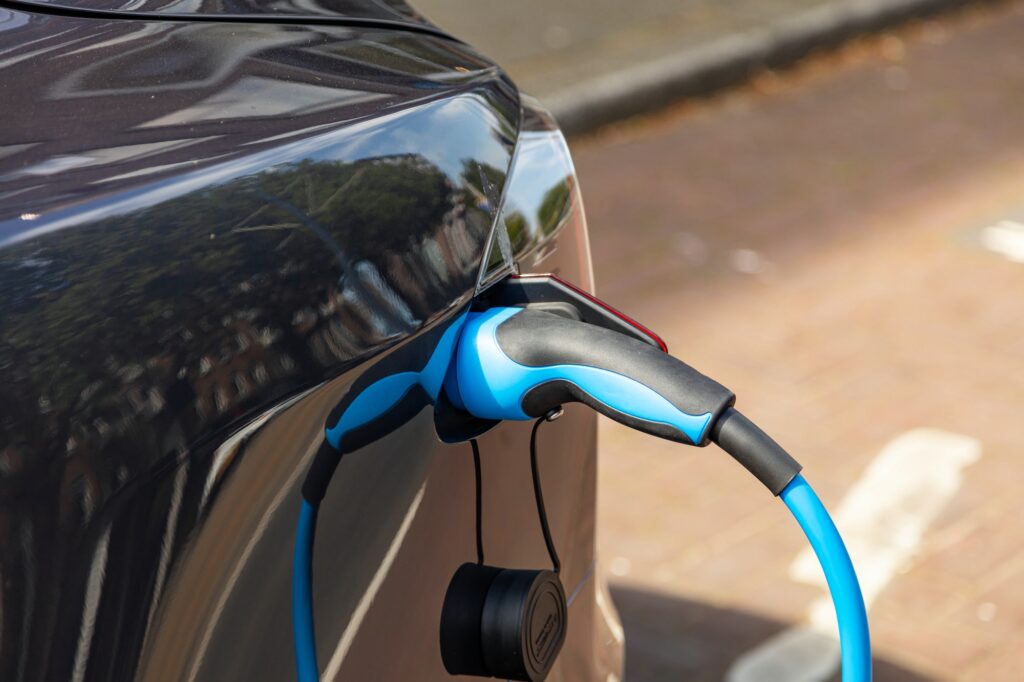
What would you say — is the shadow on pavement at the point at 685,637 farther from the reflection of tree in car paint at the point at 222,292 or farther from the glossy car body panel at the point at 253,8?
the reflection of tree in car paint at the point at 222,292

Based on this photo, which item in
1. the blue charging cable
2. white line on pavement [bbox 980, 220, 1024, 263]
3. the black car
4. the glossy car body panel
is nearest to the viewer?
the black car

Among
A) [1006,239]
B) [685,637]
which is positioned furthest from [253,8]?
[1006,239]

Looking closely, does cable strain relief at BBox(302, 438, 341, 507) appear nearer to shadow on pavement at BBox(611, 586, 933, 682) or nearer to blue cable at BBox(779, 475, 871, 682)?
blue cable at BBox(779, 475, 871, 682)

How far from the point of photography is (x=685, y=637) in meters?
2.99

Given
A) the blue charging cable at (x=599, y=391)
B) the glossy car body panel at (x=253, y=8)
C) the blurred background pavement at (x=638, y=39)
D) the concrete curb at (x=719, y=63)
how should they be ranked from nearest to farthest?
the blue charging cable at (x=599, y=391), the glossy car body panel at (x=253, y=8), the concrete curb at (x=719, y=63), the blurred background pavement at (x=638, y=39)

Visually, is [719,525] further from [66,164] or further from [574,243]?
[66,164]

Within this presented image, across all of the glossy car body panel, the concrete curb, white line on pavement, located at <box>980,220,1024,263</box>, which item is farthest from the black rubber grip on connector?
the concrete curb

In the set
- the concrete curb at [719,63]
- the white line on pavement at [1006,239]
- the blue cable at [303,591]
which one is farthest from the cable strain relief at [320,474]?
the concrete curb at [719,63]

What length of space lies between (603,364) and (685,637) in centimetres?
195

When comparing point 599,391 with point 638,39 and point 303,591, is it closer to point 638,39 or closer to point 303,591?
point 303,591

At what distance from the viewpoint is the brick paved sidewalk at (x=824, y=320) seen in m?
3.07

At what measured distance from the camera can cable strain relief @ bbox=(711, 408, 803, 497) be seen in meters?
1.15

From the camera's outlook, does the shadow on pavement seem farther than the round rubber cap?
Yes

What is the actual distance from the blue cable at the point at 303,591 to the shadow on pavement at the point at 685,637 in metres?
1.89
